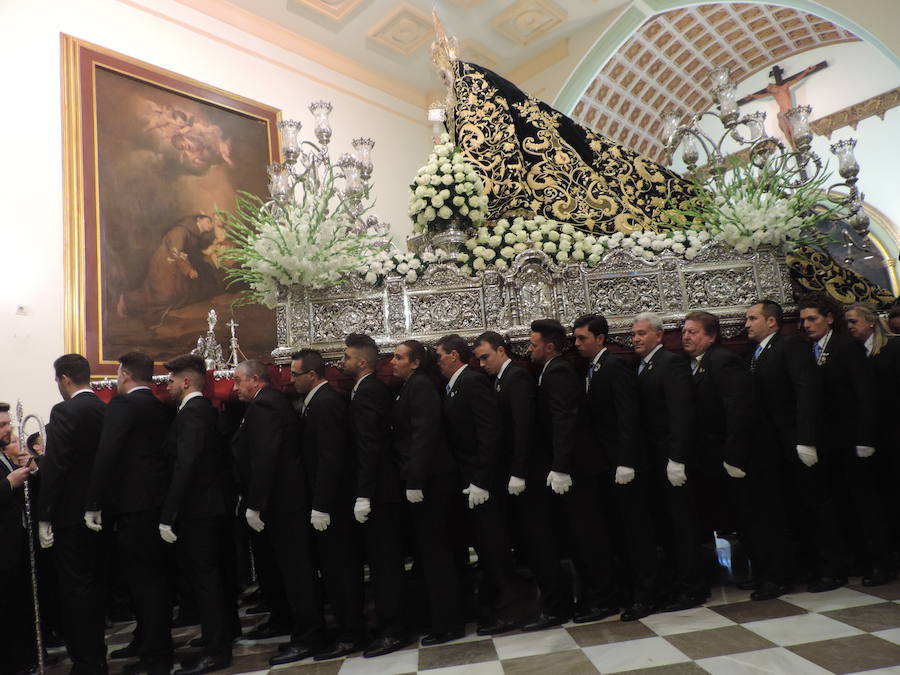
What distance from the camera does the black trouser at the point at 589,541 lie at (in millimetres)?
3812

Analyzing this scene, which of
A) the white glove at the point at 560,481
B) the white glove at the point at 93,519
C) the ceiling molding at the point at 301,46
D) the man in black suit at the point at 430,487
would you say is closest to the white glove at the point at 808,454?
the white glove at the point at 560,481

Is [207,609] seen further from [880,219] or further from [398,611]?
[880,219]

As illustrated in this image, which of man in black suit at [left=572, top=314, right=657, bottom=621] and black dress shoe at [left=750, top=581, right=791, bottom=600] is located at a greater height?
man in black suit at [left=572, top=314, right=657, bottom=621]

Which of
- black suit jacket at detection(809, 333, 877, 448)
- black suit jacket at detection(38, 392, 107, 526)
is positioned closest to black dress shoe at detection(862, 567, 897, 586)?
black suit jacket at detection(809, 333, 877, 448)

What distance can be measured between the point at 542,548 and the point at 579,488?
406 mm

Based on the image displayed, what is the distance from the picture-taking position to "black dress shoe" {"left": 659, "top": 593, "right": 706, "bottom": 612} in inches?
148

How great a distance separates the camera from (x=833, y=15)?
9.02 m

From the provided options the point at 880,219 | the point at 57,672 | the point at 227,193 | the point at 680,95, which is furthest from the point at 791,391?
the point at 880,219

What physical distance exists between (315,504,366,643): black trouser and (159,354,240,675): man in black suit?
604 millimetres

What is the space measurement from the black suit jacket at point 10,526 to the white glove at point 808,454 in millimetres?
4634

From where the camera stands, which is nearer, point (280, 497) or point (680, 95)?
point (280, 497)

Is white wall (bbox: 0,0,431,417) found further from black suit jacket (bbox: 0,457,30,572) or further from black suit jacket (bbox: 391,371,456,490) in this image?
black suit jacket (bbox: 391,371,456,490)

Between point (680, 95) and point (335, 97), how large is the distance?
23.7 feet

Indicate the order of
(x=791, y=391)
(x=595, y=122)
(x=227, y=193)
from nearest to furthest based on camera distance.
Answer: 1. (x=791, y=391)
2. (x=227, y=193)
3. (x=595, y=122)
